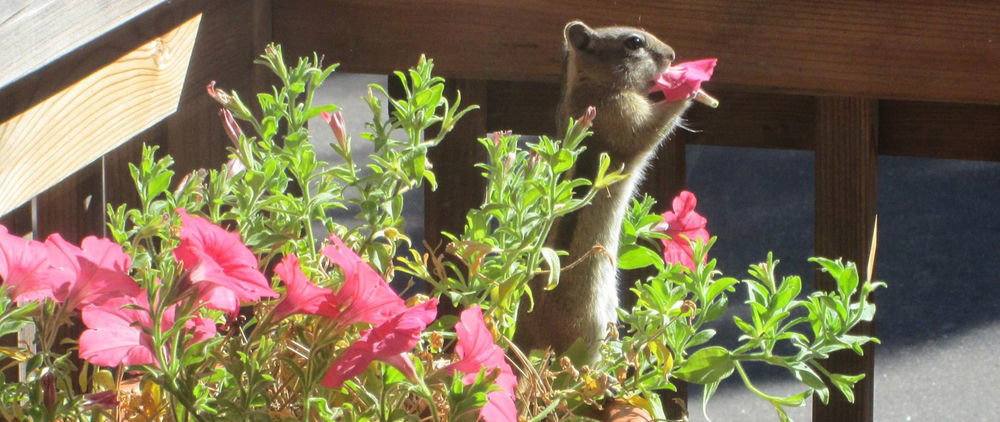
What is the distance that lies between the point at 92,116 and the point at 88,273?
477mm

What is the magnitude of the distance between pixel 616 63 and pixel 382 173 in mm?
956

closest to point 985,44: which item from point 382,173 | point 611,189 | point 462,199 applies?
point 611,189

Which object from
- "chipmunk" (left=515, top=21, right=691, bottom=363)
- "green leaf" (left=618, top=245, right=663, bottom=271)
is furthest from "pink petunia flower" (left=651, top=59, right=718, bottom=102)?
"green leaf" (left=618, top=245, right=663, bottom=271)

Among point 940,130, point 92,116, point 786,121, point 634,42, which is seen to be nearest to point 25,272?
point 92,116

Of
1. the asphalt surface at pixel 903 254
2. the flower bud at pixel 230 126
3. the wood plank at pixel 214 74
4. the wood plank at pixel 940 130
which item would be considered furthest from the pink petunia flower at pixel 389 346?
the asphalt surface at pixel 903 254

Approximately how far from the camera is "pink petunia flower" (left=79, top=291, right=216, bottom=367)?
59cm

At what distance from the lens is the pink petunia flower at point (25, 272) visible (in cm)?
68

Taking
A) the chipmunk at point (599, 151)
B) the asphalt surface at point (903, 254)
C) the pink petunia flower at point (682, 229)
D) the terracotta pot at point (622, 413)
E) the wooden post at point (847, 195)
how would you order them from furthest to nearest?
1. the asphalt surface at point (903, 254)
2. the wooden post at point (847, 195)
3. the chipmunk at point (599, 151)
4. the pink petunia flower at point (682, 229)
5. the terracotta pot at point (622, 413)

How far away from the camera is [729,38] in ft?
4.74

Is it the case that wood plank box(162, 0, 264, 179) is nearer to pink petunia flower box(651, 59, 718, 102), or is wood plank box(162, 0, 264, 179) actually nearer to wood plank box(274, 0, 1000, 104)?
wood plank box(274, 0, 1000, 104)

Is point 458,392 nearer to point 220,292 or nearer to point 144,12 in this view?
point 220,292

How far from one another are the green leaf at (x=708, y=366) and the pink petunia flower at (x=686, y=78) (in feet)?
1.32

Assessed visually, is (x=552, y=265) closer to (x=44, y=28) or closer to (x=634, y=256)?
(x=634, y=256)

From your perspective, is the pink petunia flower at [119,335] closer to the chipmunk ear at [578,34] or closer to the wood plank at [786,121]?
the chipmunk ear at [578,34]
